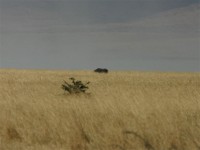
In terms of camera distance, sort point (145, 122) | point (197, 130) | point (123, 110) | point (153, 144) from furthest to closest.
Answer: point (123, 110), point (145, 122), point (197, 130), point (153, 144)

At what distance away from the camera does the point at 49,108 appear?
13.0m

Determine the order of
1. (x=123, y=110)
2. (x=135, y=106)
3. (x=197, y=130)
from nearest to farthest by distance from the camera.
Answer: (x=197, y=130)
(x=123, y=110)
(x=135, y=106)

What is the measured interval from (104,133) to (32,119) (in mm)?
2360

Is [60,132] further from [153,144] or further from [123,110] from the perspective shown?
[123,110]

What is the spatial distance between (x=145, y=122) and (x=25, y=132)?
269 cm

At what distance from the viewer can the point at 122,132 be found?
32.1 feet

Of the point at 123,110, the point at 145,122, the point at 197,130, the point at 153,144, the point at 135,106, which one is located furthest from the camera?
the point at 135,106

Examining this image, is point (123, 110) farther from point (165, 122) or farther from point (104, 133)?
point (104, 133)

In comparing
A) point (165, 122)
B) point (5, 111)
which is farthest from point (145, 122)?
point (5, 111)

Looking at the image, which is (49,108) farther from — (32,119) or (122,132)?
(122,132)

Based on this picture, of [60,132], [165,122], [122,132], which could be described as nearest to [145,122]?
[165,122]

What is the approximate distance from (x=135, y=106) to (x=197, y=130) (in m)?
3.48

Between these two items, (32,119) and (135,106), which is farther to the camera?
(135,106)

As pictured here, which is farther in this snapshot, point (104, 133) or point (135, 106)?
point (135, 106)
